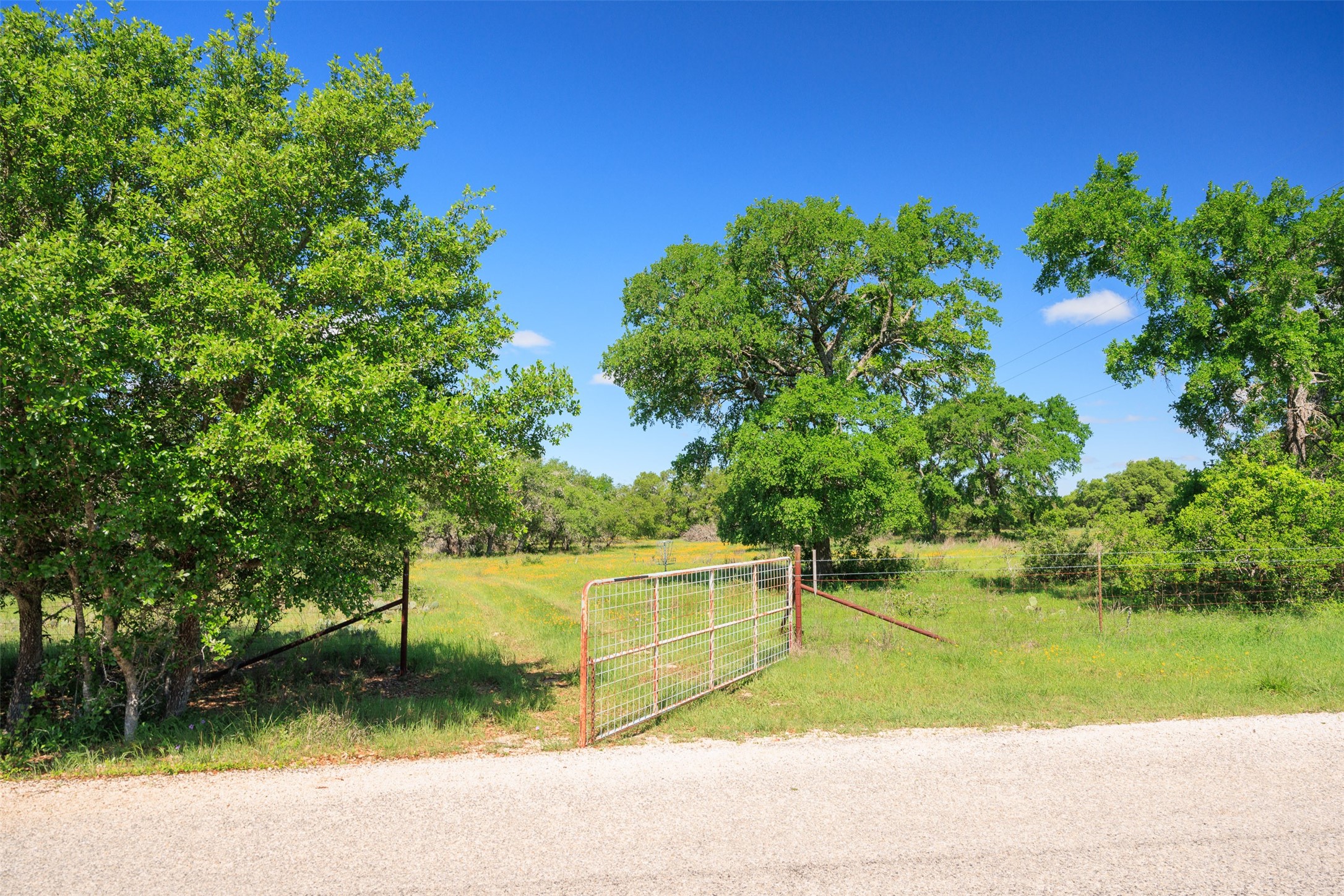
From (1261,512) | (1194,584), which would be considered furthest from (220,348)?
(1261,512)

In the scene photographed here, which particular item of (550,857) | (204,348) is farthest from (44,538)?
(550,857)

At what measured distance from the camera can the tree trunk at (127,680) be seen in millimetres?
8086

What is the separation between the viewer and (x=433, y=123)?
416 inches

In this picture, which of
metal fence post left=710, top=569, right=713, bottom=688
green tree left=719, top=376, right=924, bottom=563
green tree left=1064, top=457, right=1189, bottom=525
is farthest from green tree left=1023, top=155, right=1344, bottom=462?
green tree left=1064, top=457, right=1189, bottom=525

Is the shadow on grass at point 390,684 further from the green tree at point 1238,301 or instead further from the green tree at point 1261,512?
the green tree at point 1238,301

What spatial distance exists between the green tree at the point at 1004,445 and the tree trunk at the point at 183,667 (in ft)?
101

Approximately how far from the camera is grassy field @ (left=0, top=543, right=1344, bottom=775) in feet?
27.0

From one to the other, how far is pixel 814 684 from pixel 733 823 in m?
5.05

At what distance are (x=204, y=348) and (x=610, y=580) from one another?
4733 millimetres

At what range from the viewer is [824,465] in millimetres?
21156

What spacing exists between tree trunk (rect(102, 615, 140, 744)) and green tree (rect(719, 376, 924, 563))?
633 inches

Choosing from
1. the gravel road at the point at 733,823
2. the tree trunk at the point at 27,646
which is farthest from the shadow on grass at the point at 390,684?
the gravel road at the point at 733,823

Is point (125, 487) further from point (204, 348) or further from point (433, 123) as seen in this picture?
point (433, 123)

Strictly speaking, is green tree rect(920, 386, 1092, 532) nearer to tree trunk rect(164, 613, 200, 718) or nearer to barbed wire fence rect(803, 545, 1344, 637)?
barbed wire fence rect(803, 545, 1344, 637)
